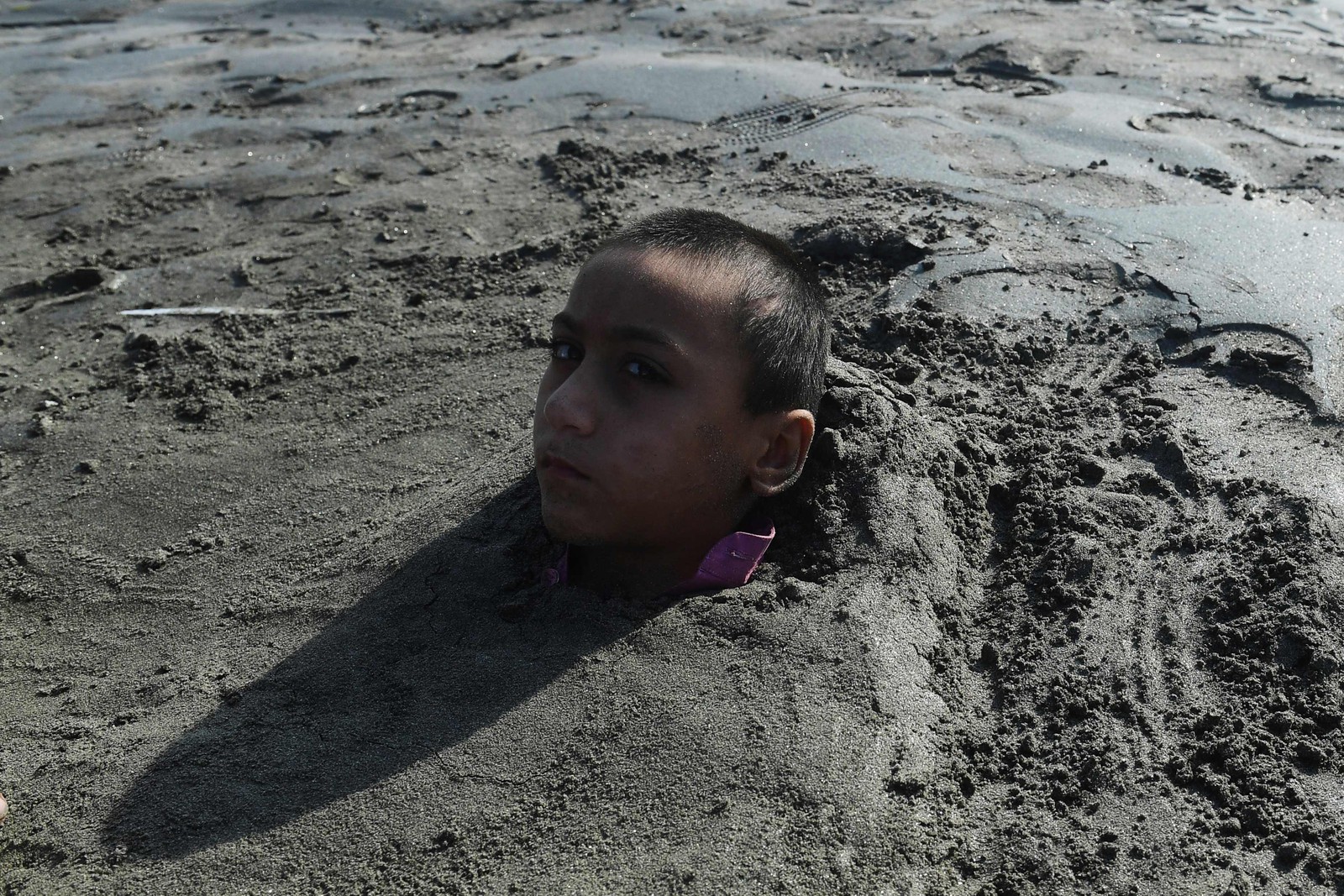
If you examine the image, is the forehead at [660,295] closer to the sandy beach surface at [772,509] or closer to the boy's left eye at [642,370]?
the boy's left eye at [642,370]

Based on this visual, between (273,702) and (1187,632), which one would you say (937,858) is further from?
(273,702)

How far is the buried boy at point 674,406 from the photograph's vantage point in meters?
2.62

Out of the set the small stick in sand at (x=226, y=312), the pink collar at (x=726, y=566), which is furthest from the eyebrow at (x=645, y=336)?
the small stick in sand at (x=226, y=312)

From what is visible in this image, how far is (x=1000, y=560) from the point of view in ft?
9.61

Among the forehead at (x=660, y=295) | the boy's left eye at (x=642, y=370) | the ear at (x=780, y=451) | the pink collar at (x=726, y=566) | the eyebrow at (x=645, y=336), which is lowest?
the pink collar at (x=726, y=566)

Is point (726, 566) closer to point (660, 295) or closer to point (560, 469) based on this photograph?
point (560, 469)

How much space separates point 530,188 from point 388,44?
8.76ft

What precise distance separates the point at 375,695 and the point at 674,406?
887 mm

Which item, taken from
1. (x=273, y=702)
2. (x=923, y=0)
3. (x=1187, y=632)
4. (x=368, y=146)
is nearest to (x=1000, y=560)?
(x=1187, y=632)

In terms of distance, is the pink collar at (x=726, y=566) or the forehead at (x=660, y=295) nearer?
the forehead at (x=660, y=295)

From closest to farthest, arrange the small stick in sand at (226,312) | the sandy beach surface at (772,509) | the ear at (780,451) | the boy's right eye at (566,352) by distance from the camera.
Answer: the sandy beach surface at (772,509) → the boy's right eye at (566,352) → the ear at (780,451) → the small stick in sand at (226,312)

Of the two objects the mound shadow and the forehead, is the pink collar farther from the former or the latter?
the forehead

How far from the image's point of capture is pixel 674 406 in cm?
264

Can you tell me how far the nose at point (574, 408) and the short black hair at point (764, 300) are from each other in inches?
14.8
